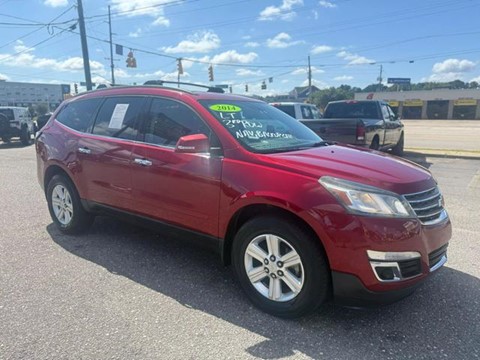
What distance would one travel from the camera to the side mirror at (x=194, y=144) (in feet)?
11.1

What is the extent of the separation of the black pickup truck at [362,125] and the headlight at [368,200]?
263 inches

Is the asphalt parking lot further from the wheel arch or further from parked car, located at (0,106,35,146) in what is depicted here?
parked car, located at (0,106,35,146)

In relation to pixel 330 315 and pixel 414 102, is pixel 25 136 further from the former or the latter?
pixel 414 102

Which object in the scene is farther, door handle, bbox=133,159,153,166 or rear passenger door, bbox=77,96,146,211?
rear passenger door, bbox=77,96,146,211

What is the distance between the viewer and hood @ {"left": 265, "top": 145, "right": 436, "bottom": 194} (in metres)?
2.90

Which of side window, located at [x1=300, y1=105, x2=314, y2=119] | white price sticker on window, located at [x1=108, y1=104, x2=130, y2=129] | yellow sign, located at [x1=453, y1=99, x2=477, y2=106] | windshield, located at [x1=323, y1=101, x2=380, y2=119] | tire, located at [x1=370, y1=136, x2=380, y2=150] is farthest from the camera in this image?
yellow sign, located at [x1=453, y1=99, x2=477, y2=106]

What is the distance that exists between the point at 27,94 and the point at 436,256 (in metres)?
106

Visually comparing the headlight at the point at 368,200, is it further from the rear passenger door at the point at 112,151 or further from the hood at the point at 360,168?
the rear passenger door at the point at 112,151

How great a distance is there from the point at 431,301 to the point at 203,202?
6.84ft

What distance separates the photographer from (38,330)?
2951 millimetres

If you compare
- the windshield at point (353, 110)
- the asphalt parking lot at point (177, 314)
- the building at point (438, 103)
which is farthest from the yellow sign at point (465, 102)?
the asphalt parking lot at point (177, 314)

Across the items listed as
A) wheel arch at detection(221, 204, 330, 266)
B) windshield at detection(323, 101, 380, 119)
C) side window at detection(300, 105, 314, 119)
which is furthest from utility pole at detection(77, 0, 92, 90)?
wheel arch at detection(221, 204, 330, 266)

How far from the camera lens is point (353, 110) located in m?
11.5

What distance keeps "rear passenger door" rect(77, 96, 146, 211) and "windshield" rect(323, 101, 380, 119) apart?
27.5 feet
